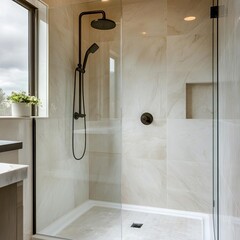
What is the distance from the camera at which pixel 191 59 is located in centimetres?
278

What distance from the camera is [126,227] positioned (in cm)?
250

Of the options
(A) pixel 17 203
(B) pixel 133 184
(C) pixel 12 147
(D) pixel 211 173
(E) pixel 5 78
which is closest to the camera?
(A) pixel 17 203

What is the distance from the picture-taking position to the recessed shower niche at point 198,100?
2.73 metres

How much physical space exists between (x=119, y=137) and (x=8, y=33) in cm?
147

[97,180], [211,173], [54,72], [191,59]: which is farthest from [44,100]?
[211,173]

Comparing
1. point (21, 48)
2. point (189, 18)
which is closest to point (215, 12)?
point (189, 18)

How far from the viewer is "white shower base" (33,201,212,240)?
2.30m

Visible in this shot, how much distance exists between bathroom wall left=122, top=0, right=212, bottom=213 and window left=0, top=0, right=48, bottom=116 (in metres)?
0.98

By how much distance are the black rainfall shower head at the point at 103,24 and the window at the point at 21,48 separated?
50cm

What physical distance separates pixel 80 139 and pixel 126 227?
3.23ft

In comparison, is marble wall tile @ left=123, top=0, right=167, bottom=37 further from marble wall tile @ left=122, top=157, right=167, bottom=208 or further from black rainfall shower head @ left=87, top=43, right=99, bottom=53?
marble wall tile @ left=122, top=157, right=167, bottom=208

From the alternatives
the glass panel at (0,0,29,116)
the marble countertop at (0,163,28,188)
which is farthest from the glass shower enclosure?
the marble countertop at (0,163,28,188)

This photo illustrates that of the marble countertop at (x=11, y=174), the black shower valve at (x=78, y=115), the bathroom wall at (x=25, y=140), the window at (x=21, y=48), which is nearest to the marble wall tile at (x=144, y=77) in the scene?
the black shower valve at (x=78, y=115)

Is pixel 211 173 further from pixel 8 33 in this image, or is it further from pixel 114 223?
pixel 8 33
